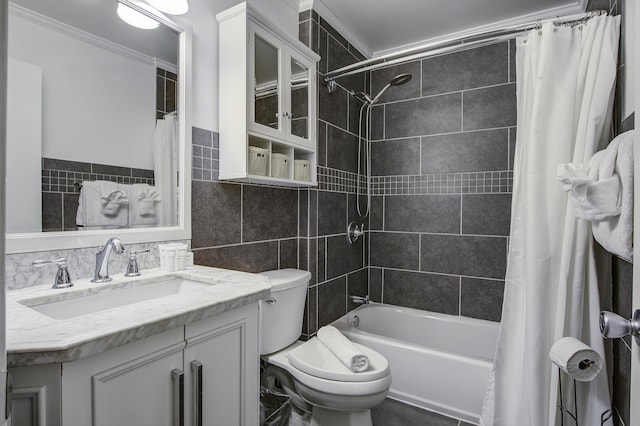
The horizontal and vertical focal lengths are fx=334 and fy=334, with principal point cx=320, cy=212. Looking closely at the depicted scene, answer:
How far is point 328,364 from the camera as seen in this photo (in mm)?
1555

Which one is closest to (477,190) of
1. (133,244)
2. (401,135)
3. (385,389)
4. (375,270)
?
(401,135)

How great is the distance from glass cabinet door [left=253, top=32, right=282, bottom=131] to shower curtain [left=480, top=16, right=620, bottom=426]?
119 cm

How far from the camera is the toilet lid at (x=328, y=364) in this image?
143 centimetres

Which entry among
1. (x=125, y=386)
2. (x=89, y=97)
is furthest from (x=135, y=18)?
(x=125, y=386)

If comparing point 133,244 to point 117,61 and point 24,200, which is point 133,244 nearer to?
point 24,200

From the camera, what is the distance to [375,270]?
2.83 metres

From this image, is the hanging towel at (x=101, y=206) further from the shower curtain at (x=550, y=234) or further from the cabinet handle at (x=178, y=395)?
the shower curtain at (x=550, y=234)

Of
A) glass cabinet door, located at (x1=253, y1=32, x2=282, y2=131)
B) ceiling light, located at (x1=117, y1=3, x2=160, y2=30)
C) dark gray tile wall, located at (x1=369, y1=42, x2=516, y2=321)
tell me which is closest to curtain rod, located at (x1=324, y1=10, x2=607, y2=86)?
dark gray tile wall, located at (x1=369, y1=42, x2=516, y2=321)

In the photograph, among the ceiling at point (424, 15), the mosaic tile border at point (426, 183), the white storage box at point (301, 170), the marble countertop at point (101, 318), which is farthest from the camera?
the mosaic tile border at point (426, 183)

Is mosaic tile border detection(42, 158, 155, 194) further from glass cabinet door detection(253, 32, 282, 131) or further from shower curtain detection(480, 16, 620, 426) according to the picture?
shower curtain detection(480, 16, 620, 426)

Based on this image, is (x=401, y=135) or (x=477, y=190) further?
(x=401, y=135)

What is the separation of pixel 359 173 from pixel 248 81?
1.36 m

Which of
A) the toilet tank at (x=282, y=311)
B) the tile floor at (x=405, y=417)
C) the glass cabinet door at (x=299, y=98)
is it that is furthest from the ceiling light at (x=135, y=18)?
the tile floor at (x=405, y=417)

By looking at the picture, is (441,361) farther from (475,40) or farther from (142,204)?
(475,40)
